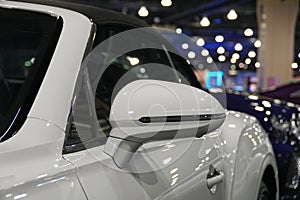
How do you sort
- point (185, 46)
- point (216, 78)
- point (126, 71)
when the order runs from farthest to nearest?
1. point (216, 78)
2. point (185, 46)
3. point (126, 71)

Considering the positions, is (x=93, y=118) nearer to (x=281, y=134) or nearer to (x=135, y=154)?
(x=135, y=154)

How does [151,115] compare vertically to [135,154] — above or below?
above

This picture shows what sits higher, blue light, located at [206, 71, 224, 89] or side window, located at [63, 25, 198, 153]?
side window, located at [63, 25, 198, 153]

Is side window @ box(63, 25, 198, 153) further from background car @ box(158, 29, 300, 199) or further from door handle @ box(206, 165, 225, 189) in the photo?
background car @ box(158, 29, 300, 199)

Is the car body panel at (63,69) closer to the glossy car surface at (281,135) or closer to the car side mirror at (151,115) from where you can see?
the car side mirror at (151,115)

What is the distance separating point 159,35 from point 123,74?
0.87 ft

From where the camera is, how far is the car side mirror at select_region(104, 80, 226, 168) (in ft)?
4.02

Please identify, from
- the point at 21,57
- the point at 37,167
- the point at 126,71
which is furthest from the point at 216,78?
the point at 37,167

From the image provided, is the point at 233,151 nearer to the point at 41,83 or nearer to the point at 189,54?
the point at 189,54

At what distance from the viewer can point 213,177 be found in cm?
188

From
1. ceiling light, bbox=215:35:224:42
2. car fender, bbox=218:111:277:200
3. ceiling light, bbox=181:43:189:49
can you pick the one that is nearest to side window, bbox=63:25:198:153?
ceiling light, bbox=181:43:189:49

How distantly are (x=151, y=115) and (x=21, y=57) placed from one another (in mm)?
801

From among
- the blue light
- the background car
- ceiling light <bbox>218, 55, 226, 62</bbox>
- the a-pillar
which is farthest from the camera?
ceiling light <bbox>218, 55, 226, 62</bbox>

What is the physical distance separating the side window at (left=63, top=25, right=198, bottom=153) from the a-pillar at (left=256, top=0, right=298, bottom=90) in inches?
486
